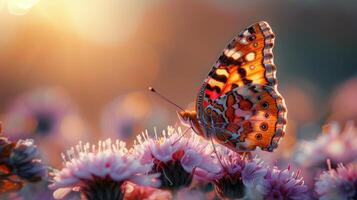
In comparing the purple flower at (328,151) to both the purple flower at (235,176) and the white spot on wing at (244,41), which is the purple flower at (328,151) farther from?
the white spot on wing at (244,41)

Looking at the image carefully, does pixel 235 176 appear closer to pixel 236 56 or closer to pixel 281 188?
pixel 281 188

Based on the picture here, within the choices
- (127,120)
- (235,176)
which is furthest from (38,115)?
(235,176)

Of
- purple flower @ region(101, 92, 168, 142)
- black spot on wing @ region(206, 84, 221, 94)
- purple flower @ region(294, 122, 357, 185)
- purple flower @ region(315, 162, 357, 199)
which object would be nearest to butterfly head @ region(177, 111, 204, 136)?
black spot on wing @ region(206, 84, 221, 94)

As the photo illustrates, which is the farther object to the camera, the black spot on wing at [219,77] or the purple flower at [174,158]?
the black spot on wing at [219,77]

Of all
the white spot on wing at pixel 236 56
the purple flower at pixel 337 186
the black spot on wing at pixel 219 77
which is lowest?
the purple flower at pixel 337 186

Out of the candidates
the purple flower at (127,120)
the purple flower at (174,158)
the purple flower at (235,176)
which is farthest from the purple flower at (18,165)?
the purple flower at (127,120)

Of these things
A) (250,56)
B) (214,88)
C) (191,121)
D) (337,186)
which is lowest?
(337,186)
